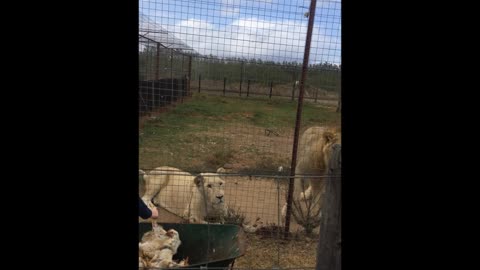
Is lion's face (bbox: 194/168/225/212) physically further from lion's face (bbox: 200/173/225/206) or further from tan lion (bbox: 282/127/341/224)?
tan lion (bbox: 282/127/341/224)

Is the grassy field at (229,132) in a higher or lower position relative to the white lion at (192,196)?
higher

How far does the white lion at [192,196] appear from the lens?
6.50ft

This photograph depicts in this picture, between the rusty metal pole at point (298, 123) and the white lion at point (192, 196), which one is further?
the white lion at point (192, 196)

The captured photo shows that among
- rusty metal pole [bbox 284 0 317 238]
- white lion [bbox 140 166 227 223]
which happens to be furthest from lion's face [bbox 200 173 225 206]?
rusty metal pole [bbox 284 0 317 238]

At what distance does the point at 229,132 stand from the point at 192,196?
797 mm

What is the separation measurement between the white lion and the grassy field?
6.0 inches

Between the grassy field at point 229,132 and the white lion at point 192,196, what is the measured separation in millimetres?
154

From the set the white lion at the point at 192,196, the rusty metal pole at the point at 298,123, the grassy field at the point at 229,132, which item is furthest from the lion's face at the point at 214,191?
the rusty metal pole at the point at 298,123

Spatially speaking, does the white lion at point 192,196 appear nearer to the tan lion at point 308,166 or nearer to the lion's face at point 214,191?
the lion's face at point 214,191
